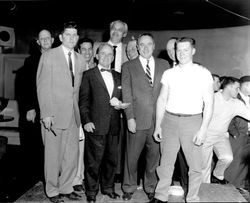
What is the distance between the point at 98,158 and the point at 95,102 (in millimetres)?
581

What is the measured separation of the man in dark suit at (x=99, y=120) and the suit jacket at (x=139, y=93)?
14 centimetres

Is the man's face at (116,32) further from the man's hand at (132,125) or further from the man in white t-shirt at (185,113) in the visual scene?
the man's hand at (132,125)

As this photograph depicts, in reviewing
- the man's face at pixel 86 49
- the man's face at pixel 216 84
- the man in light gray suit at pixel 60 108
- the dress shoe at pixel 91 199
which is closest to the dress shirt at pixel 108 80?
the man in light gray suit at pixel 60 108

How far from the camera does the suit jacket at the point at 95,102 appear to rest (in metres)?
3.03

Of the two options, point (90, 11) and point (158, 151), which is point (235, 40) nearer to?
point (90, 11)

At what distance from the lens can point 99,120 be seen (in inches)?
119

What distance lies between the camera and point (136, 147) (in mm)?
3062

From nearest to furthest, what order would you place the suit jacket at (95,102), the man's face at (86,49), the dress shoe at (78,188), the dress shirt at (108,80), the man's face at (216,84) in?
the suit jacket at (95,102), the dress shirt at (108,80), the dress shoe at (78,188), the man's face at (86,49), the man's face at (216,84)

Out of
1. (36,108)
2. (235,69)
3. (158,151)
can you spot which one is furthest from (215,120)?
(235,69)

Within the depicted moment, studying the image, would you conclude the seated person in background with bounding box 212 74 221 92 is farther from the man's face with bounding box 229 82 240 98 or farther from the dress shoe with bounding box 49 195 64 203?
the dress shoe with bounding box 49 195 64 203

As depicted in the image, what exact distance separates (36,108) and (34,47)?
78cm

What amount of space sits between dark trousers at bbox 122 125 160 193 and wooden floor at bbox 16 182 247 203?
186 mm

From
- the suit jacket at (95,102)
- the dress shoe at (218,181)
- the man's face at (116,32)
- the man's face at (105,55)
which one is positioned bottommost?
the dress shoe at (218,181)

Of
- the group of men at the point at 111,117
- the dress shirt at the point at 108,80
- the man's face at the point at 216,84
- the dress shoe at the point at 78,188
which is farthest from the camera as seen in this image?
the man's face at the point at 216,84
